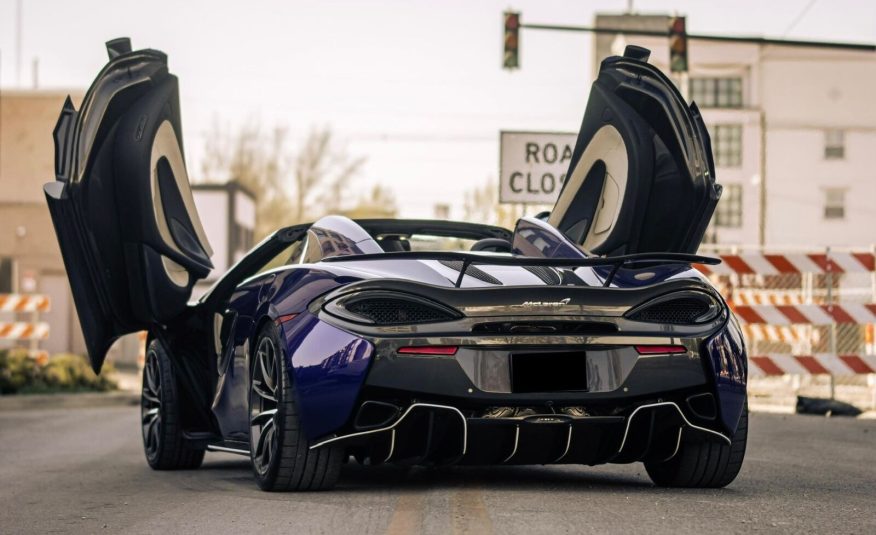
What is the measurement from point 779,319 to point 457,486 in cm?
974

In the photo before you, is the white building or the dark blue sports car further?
the white building

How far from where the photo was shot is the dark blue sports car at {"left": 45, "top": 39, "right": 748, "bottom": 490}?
6.05m

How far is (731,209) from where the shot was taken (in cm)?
6006

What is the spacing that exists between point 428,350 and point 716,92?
56874 mm

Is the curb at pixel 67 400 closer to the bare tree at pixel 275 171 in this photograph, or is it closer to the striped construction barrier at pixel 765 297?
the striped construction barrier at pixel 765 297

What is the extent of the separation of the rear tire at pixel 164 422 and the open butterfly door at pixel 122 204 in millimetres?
265

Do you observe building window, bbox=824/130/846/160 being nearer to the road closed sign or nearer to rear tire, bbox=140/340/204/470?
the road closed sign

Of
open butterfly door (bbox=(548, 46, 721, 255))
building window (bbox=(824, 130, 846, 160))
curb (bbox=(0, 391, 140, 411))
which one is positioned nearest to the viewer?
open butterfly door (bbox=(548, 46, 721, 255))

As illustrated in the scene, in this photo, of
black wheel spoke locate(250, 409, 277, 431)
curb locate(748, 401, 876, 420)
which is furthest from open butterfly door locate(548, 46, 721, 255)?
curb locate(748, 401, 876, 420)

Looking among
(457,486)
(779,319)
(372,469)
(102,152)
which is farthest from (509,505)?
(779,319)

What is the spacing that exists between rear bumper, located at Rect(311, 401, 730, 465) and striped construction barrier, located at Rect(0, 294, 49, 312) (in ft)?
56.8

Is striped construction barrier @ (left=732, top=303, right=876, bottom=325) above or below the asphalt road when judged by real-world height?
above

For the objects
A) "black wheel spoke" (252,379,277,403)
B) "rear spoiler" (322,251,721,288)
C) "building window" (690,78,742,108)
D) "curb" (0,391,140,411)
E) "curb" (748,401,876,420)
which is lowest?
"curb" (0,391,140,411)

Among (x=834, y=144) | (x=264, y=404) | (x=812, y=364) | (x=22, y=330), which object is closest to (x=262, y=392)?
(x=264, y=404)
